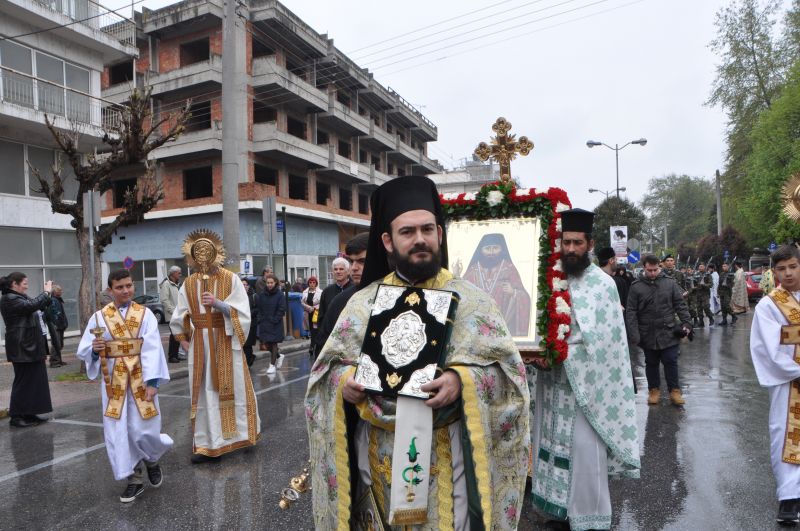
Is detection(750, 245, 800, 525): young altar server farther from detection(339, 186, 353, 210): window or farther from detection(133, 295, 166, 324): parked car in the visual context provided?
detection(339, 186, 353, 210): window

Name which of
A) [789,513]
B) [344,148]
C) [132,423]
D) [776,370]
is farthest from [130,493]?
[344,148]

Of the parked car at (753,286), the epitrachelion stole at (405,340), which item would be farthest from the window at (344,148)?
the epitrachelion stole at (405,340)

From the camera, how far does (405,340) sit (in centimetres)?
233

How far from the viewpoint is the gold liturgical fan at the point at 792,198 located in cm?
607

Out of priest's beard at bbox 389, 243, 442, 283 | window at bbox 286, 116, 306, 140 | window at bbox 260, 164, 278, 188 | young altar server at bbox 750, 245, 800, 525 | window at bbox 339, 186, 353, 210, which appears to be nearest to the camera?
priest's beard at bbox 389, 243, 442, 283

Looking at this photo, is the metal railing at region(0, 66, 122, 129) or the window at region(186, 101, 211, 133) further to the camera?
the window at region(186, 101, 211, 133)

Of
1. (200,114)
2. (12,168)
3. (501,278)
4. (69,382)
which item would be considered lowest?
(69,382)

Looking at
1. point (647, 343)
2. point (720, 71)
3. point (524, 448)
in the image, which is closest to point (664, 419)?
point (647, 343)

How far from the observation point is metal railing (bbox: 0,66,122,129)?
1758 cm

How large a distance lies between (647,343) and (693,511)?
3.81 meters

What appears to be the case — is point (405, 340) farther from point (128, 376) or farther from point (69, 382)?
point (69, 382)

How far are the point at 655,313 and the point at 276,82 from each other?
2360 centimetres

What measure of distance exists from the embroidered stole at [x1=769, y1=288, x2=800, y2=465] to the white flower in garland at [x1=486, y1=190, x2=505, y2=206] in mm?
2261

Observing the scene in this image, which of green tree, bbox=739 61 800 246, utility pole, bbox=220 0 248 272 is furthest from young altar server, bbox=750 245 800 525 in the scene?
green tree, bbox=739 61 800 246
